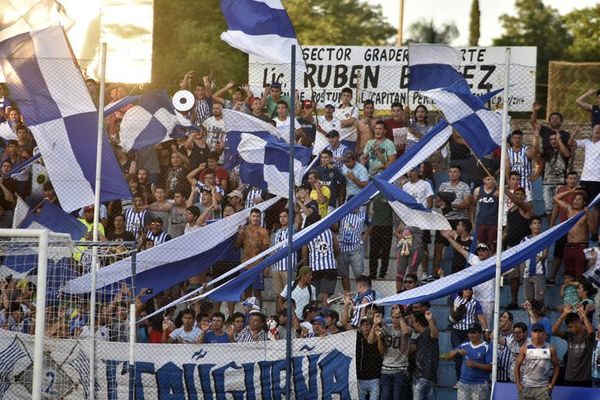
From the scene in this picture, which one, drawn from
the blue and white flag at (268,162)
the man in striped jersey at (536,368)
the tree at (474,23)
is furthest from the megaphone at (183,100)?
the tree at (474,23)

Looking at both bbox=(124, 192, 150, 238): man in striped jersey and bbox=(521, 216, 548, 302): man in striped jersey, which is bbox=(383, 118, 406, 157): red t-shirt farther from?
bbox=(124, 192, 150, 238): man in striped jersey

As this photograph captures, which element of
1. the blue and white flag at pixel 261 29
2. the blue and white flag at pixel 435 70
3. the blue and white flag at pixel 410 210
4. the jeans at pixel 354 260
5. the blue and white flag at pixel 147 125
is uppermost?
the blue and white flag at pixel 261 29

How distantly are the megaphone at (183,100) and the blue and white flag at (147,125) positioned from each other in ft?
5.64

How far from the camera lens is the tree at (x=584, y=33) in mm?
55088

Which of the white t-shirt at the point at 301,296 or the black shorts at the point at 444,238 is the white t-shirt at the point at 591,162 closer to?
the black shorts at the point at 444,238

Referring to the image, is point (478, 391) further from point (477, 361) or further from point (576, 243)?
point (576, 243)

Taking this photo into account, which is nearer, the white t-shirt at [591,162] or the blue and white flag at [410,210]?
the blue and white flag at [410,210]

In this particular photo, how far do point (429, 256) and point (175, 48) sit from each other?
97.5 feet

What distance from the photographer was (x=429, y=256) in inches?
818

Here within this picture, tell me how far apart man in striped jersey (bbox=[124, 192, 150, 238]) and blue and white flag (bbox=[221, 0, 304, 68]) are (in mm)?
3162

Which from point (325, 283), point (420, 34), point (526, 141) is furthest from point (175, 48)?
point (325, 283)

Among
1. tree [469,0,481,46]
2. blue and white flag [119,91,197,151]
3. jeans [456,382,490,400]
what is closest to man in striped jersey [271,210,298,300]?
blue and white flag [119,91,197,151]

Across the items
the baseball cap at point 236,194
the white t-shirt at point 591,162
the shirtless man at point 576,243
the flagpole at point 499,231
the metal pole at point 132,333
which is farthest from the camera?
the baseball cap at point 236,194

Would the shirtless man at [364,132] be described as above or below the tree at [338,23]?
below
